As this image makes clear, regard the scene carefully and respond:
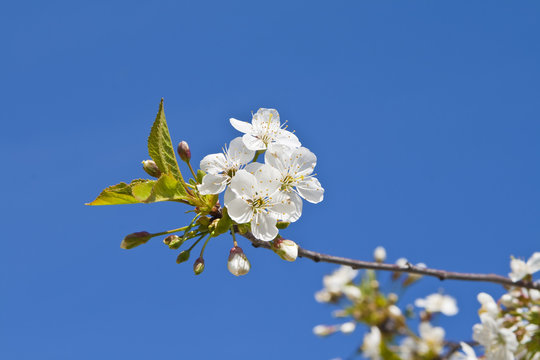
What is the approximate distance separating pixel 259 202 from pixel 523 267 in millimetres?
1970

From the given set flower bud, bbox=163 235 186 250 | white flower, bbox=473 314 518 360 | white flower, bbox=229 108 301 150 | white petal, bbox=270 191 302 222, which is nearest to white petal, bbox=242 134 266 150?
white flower, bbox=229 108 301 150

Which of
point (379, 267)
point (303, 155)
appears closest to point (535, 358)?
point (379, 267)

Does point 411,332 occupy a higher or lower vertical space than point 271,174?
higher

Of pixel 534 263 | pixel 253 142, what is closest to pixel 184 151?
pixel 253 142

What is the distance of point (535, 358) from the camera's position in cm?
342

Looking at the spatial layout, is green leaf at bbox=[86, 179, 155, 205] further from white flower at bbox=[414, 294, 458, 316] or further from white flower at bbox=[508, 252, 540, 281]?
white flower at bbox=[414, 294, 458, 316]

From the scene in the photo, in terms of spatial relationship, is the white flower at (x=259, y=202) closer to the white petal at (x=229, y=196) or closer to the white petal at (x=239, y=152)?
the white petal at (x=229, y=196)

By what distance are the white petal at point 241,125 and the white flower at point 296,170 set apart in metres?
0.17

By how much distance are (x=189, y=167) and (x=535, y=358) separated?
8.89ft

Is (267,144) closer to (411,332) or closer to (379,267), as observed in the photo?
(379,267)

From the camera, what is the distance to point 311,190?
2.35m

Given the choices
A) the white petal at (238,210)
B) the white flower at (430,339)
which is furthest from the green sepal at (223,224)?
the white flower at (430,339)

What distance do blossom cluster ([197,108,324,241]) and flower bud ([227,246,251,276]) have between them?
0.38 ft

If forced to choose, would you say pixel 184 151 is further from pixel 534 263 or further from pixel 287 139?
pixel 534 263
